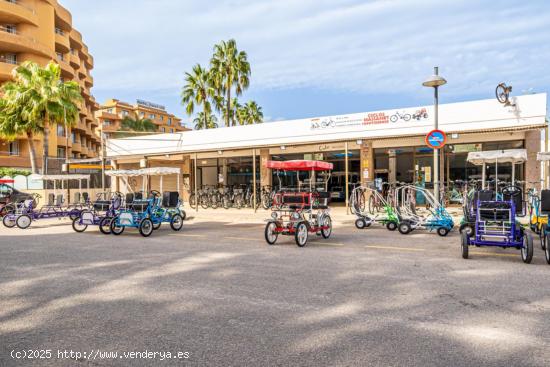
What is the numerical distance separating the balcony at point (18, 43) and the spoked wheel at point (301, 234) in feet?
138

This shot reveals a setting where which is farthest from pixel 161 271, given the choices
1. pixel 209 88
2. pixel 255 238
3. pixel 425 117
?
pixel 209 88

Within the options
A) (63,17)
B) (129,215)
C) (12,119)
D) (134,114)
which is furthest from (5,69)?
(134,114)

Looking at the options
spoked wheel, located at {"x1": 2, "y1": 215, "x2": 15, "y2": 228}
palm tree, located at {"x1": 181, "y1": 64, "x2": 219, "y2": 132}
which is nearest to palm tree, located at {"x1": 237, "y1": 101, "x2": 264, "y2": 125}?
palm tree, located at {"x1": 181, "y1": 64, "x2": 219, "y2": 132}

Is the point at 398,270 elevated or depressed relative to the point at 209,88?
depressed

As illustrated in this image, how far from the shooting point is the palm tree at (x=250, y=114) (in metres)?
50.9

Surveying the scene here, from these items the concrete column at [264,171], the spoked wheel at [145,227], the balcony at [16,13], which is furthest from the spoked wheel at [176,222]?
the balcony at [16,13]

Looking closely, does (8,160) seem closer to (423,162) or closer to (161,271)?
(423,162)

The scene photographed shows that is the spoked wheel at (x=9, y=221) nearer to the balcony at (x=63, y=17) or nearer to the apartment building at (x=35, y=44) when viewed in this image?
the apartment building at (x=35, y=44)

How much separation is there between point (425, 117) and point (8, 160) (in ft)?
124

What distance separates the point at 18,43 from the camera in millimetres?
41188

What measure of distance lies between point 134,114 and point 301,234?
299 ft

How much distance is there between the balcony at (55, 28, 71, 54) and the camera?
49.3 metres

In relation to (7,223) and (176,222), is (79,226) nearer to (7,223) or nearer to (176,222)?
(176,222)

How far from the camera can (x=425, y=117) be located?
20.0 m
